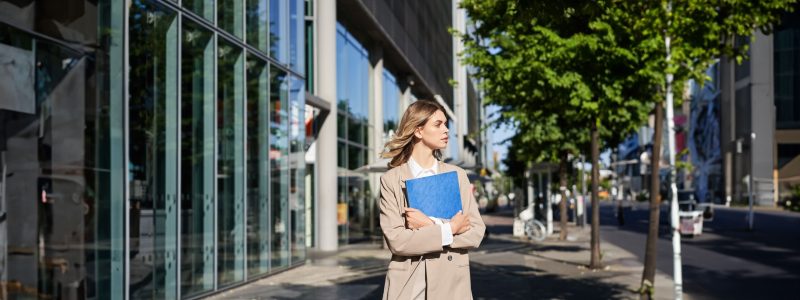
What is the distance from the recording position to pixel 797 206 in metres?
53.8

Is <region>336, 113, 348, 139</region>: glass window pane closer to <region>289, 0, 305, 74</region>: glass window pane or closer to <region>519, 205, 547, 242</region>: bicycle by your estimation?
<region>519, 205, 547, 242</region>: bicycle

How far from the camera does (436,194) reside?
4113 millimetres

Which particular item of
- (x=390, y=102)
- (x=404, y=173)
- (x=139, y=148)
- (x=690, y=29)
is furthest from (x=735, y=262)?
(x=390, y=102)

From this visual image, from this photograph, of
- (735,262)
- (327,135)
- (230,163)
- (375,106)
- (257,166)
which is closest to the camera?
(230,163)

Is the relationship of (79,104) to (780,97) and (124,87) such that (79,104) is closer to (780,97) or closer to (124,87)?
(124,87)

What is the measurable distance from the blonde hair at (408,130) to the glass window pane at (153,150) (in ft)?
21.4

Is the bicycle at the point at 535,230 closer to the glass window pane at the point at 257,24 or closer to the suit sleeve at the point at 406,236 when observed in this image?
the glass window pane at the point at 257,24

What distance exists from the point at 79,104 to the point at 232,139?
4.87m

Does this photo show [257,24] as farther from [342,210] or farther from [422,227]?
[422,227]

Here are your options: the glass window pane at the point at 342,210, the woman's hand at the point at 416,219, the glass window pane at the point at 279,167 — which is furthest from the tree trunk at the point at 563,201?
the woman's hand at the point at 416,219

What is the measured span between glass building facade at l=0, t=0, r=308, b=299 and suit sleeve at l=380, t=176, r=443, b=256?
16.2 ft

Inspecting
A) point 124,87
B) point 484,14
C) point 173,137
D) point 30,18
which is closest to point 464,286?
point 30,18

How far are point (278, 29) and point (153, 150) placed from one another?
20.0 ft

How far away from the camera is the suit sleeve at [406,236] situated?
404 cm
